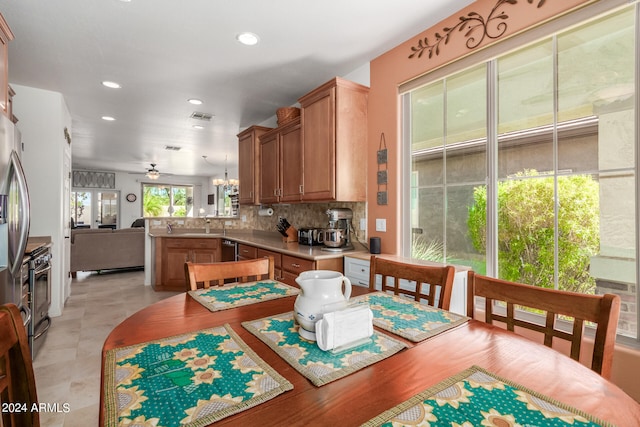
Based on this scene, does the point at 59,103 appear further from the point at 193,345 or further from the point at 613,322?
the point at 613,322

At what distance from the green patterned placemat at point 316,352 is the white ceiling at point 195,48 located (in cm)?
202

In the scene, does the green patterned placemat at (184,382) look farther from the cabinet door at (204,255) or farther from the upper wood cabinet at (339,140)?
the cabinet door at (204,255)

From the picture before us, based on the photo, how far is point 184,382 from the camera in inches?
25.9

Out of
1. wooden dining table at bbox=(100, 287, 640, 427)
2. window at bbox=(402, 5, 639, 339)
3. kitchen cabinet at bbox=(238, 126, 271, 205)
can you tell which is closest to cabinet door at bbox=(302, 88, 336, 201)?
window at bbox=(402, 5, 639, 339)

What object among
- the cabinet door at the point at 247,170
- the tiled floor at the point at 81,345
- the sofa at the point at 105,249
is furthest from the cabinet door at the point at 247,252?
the sofa at the point at 105,249

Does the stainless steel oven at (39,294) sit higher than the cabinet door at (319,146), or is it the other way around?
the cabinet door at (319,146)

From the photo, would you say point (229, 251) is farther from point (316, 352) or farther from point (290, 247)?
point (316, 352)

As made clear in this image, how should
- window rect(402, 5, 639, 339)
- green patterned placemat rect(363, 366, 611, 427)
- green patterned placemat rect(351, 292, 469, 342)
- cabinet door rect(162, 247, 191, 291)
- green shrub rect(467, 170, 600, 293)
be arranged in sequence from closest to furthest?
green patterned placemat rect(363, 366, 611, 427)
green patterned placemat rect(351, 292, 469, 342)
window rect(402, 5, 639, 339)
green shrub rect(467, 170, 600, 293)
cabinet door rect(162, 247, 191, 291)

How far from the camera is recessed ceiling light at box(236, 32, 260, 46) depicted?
2.40m

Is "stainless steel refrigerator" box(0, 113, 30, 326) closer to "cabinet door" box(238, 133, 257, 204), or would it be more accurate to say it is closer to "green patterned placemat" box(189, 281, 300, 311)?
"green patterned placemat" box(189, 281, 300, 311)

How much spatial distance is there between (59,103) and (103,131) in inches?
77.2

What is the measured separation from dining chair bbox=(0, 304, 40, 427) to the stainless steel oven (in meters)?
2.22

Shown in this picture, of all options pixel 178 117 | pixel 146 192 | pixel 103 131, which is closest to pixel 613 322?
pixel 178 117

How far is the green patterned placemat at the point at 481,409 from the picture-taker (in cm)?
55
